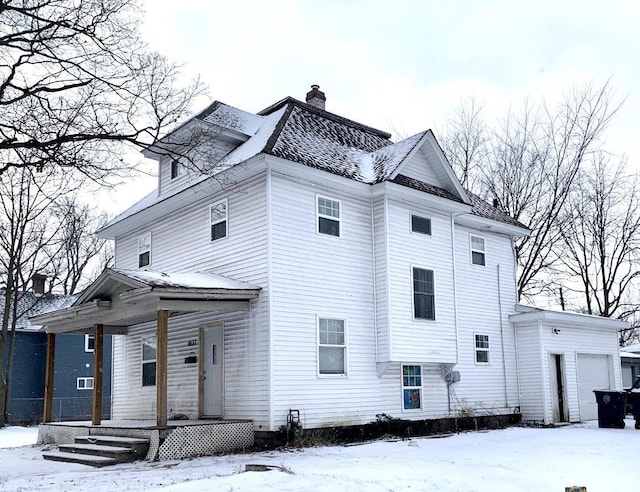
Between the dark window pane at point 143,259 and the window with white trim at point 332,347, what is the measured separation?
613 cm

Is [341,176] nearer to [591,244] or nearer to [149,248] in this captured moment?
[149,248]

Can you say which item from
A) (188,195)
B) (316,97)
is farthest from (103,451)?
(316,97)

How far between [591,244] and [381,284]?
2248 centimetres

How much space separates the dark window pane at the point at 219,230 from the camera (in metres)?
15.8

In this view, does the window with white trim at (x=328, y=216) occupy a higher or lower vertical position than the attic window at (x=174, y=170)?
lower

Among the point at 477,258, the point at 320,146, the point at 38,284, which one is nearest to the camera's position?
the point at 320,146

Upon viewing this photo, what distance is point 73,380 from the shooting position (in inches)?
1270

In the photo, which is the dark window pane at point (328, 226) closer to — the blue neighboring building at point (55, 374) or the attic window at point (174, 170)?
the attic window at point (174, 170)

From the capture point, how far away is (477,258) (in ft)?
66.9

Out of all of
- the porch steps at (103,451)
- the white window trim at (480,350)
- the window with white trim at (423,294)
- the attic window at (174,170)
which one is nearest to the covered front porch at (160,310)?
the porch steps at (103,451)

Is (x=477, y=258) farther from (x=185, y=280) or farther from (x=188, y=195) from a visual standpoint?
(x=185, y=280)

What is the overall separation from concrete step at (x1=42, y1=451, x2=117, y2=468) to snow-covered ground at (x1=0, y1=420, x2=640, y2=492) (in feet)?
0.67

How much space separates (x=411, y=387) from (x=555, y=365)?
19.7ft

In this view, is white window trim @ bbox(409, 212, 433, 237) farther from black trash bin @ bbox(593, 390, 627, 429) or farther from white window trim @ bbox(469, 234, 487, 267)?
black trash bin @ bbox(593, 390, 627, 429)
